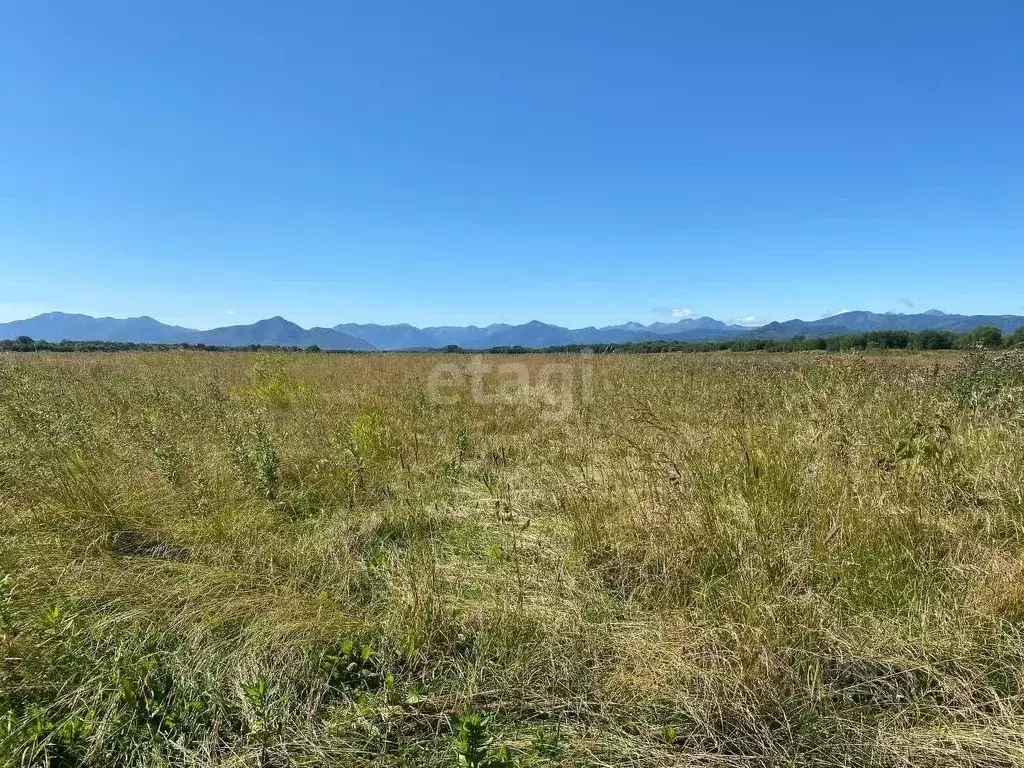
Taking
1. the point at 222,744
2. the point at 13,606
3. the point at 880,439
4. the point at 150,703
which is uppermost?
the point at 880,439

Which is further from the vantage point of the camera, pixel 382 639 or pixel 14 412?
pixel 14 412

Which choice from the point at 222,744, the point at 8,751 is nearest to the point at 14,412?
the point at 8,751

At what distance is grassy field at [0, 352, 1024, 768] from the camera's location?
1.65 meters

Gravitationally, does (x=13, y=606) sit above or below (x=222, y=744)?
above

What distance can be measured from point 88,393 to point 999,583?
360 inches

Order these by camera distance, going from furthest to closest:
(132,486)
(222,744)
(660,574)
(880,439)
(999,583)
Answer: (132,486)
(880,439)
(660,574)
(999,583)
(222,744)

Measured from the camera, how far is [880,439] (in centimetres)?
321

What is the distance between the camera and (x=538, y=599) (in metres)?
2.38

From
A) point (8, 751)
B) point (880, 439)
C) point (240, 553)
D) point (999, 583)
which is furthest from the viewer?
point (880, 439)

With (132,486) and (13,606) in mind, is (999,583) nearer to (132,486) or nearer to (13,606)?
(13,606)

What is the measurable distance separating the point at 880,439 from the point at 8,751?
4657 millimetres

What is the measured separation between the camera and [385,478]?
14.1ft

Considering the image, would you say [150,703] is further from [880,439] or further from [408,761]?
[880,439]

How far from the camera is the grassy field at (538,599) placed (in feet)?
5.42
